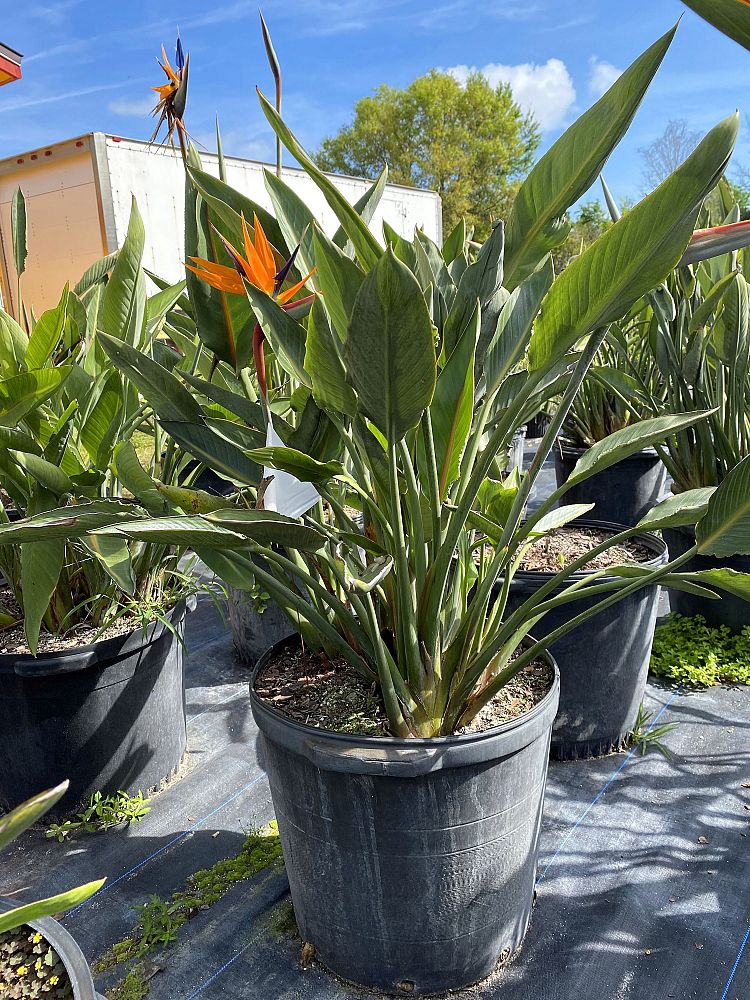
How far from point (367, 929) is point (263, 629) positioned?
3.77 feet

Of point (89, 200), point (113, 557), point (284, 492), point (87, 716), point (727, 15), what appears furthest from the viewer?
point (89, 200)

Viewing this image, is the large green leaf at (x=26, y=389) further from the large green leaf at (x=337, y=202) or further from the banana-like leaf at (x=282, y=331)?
the large green leaf at (x=337, y=202)

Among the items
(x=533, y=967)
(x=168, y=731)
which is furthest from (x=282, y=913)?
(x=168, y=731)

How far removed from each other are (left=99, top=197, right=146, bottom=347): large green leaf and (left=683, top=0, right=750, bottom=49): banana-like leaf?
3.24ft

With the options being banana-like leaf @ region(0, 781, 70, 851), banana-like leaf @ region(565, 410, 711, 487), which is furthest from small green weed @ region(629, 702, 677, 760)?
banana-like leaf @ region(0, 781, 70, 851)

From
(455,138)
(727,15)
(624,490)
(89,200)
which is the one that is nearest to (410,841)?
(727,15)

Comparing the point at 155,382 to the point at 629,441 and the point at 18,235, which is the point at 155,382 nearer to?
the point at 629,441

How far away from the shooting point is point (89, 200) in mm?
6219

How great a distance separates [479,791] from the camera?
0.99 metres

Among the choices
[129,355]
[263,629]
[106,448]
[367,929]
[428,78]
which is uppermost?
[428,78]

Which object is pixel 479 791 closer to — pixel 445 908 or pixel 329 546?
pixel 445 908

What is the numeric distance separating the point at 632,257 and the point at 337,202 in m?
0.31

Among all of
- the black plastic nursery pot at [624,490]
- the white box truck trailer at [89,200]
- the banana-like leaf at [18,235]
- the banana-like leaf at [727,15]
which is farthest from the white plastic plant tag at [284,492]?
the white box truck trailer at [89,200]

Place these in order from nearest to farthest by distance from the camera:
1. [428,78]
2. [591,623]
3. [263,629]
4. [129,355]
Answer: [129,355] → [591,623] → [263,629] → [428,78]
